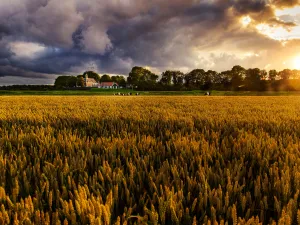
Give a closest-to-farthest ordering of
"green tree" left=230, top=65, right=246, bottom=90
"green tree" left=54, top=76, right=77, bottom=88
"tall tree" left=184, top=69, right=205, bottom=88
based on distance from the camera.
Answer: "green tree" left=230, top=65, right=246, bottom=90 < "tall tree" left=184, top=69, right=205, bottom=88 < "green tree" left=54, top=76, right=77, bottom=88

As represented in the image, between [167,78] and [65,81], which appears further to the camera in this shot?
[65,81]

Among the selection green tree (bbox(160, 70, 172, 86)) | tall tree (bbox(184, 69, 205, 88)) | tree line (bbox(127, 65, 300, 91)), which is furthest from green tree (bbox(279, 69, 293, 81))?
green tree (bbox(160, 70, 172, 86))

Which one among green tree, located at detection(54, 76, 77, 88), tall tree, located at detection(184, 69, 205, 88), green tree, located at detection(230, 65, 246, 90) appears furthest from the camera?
Answer: green tree, located at detection(54, 76, 77, 88)

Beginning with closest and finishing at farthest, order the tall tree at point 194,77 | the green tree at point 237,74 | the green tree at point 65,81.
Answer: the green tree at point 237,74 → the tall tree at point 194,77 → the green tree at point 65,81

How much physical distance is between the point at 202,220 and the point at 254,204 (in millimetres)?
359

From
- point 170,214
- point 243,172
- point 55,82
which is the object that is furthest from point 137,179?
A: point 55,82

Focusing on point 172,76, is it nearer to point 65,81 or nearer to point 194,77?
point 194,77

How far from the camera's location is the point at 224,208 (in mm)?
1352

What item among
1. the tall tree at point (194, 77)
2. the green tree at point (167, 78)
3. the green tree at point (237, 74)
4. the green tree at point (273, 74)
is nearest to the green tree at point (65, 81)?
the green tree at point (167, 78)

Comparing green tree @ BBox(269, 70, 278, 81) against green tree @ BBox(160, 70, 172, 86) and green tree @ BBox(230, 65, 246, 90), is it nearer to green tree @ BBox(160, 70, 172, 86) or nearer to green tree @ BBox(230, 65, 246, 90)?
green tree @ BBox(230, 65, 246, 90)

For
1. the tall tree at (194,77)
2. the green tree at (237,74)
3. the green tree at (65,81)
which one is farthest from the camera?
the green tree at (65,81)

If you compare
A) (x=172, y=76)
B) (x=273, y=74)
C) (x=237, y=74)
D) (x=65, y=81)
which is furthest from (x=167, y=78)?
(x=65, y=81)

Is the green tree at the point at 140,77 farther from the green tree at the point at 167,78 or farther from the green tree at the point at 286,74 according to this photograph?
the green tree at the point at 286,74

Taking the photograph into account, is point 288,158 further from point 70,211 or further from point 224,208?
point 70,211
